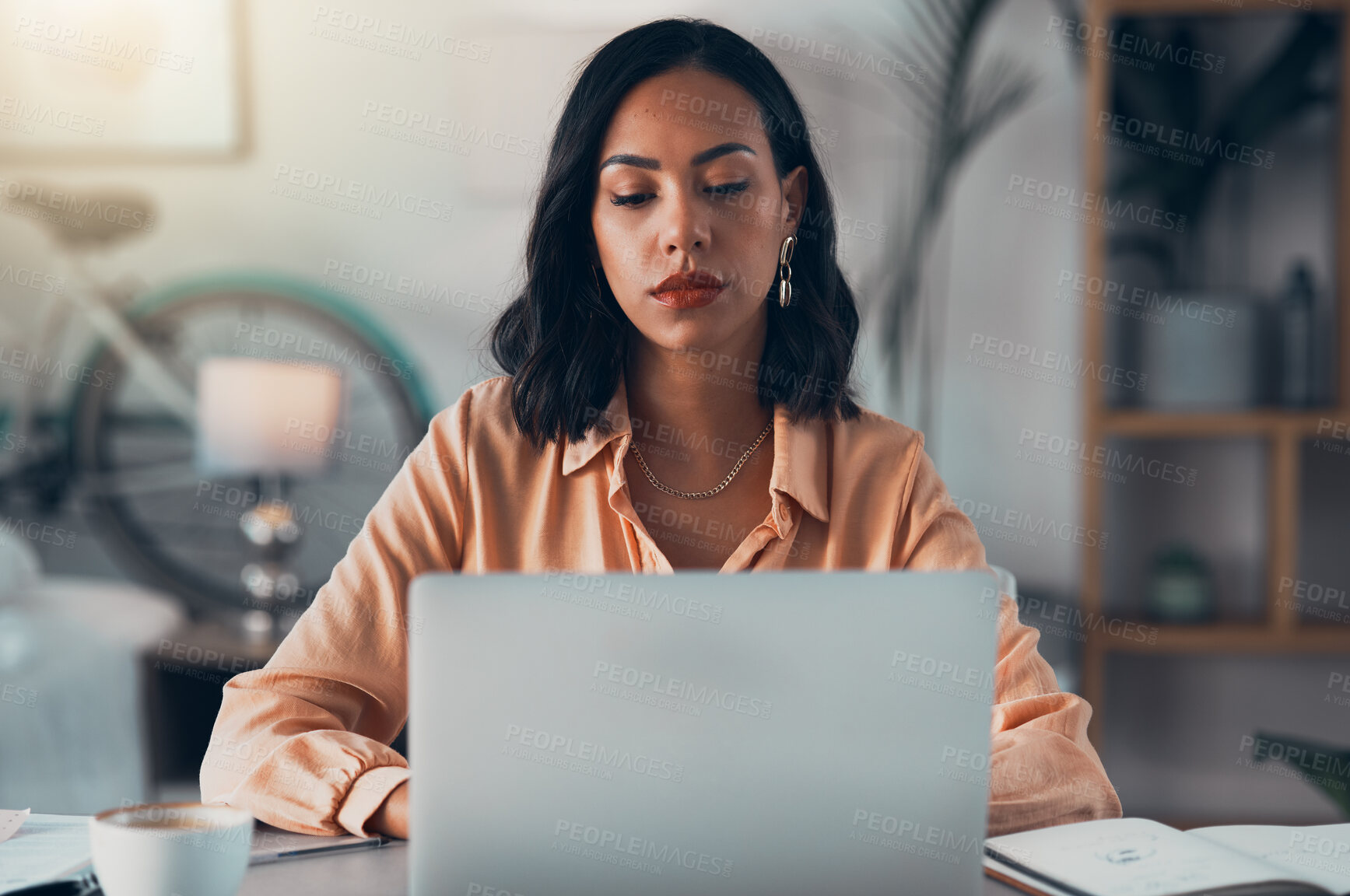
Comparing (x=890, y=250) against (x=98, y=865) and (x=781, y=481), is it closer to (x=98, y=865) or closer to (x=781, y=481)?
(x=781, y=481)

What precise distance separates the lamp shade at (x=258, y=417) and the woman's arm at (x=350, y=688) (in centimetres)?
127

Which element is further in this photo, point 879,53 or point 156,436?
point 156,436

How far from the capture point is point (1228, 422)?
2262 mm

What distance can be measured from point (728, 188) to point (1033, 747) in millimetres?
647

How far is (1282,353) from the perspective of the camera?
238cm

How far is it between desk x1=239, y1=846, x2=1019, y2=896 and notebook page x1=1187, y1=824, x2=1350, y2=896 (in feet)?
0.63

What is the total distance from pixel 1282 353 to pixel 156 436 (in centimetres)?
255

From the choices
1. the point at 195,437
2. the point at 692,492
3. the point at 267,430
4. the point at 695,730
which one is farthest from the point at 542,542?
the point at 195,437

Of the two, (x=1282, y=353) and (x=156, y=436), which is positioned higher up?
(x=1282, y=353)

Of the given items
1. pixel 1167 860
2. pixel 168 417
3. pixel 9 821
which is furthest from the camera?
pixel 168 417

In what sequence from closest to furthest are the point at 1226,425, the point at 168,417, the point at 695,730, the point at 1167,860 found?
the point at 695,730, the point at 1167,860, the point at 1226,425, the point at 168,417

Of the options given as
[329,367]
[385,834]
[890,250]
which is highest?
[890,250]

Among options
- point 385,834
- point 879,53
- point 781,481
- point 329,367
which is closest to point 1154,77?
point 879,53

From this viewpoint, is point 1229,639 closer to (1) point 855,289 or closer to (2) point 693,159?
(1) point 855,289
